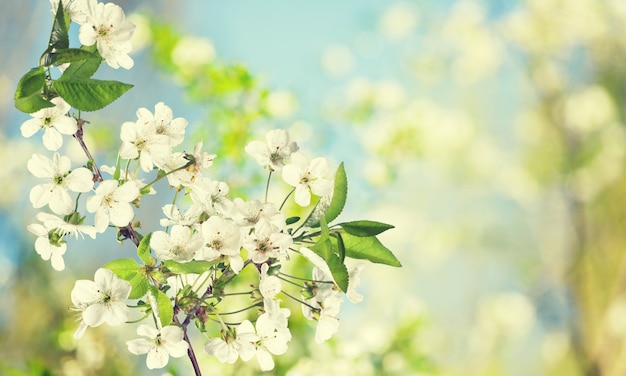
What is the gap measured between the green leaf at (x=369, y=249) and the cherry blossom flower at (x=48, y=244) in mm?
147

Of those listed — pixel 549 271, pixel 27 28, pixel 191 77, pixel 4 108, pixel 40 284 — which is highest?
pixel 191 77

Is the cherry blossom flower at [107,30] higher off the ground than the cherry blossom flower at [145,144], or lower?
higher

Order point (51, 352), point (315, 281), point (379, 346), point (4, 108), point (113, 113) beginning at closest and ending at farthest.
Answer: point (315, 281) → point (379, 346) → point (51, 352) → point (113, 113) → point (4, 108)

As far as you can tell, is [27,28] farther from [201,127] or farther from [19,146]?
[201,127]

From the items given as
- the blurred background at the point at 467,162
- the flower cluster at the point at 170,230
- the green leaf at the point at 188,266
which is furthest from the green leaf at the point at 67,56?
the blurred background at the point at 467,162

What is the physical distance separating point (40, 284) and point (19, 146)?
0.55 metres

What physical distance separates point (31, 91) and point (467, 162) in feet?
8.82

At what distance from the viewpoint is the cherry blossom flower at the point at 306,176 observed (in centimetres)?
34

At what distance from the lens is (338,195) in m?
0.31

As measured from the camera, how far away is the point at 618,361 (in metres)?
1.92

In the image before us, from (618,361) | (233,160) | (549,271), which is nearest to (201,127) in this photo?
(233,160)

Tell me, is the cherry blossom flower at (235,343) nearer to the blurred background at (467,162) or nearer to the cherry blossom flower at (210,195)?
the cherry blossom flower at (210,195)

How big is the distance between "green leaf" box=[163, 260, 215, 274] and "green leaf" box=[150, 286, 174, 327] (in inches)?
0.6

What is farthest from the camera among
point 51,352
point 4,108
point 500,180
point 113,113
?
point 500,180
